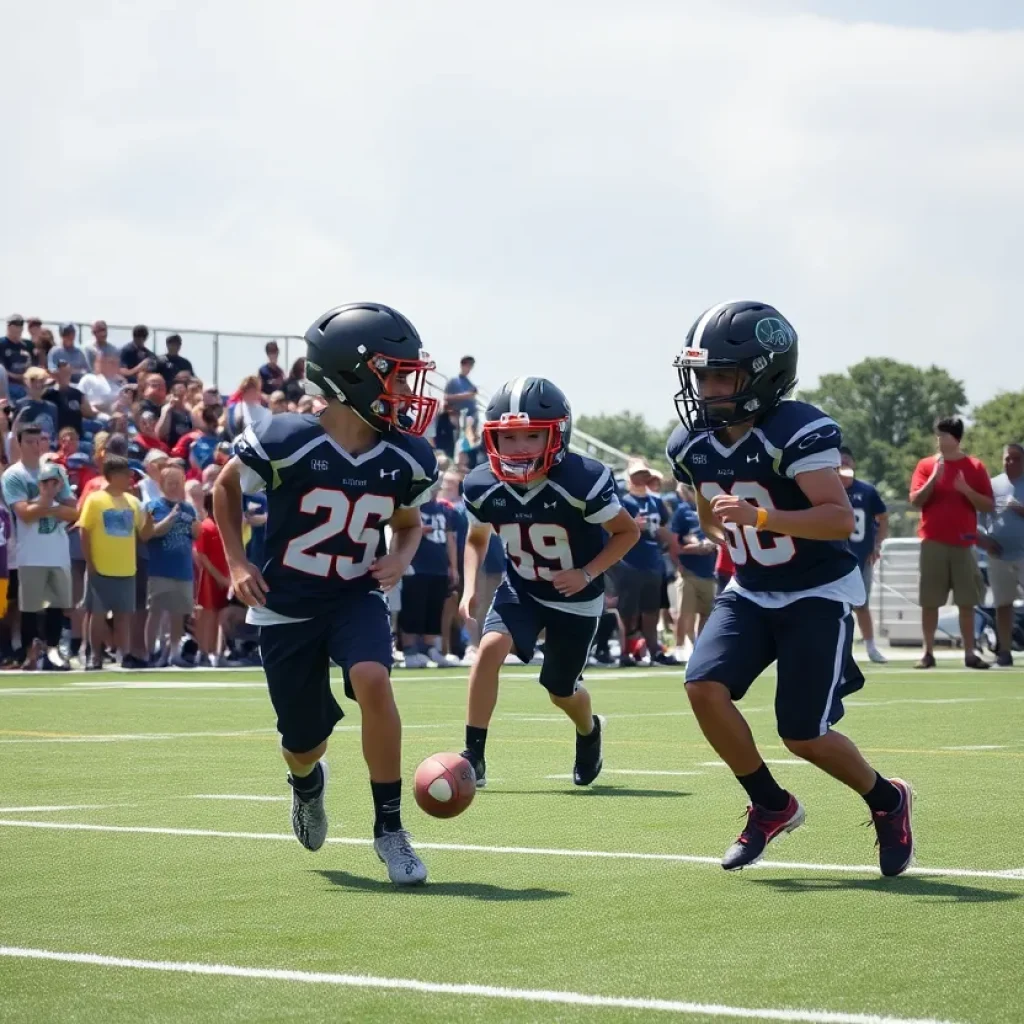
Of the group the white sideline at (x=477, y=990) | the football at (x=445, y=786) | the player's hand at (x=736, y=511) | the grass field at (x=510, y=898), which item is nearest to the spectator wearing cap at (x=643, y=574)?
the grass field at (x=510, y=898)

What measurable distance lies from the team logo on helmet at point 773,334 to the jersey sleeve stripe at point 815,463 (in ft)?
1.34

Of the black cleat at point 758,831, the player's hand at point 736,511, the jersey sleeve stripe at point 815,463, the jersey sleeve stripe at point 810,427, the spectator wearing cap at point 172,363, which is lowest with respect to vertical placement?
the black cleat at point 758,831

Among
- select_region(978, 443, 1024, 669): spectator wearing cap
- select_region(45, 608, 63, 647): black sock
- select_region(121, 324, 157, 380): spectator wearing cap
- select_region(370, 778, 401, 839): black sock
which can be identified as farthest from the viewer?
select_region(121, 324, 157, 380): spectator wearing cap

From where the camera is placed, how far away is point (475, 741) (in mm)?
8570

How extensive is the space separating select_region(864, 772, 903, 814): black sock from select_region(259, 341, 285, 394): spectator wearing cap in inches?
756

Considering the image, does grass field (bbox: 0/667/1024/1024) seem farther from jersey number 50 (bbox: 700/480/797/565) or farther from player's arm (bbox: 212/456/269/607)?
jersey number 50 (bbox: 700/480/797/565)

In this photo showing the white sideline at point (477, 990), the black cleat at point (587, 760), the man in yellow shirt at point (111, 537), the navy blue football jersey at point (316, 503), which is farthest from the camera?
the man in yellow shirt at point (111, 537)

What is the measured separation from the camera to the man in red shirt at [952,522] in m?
17.3

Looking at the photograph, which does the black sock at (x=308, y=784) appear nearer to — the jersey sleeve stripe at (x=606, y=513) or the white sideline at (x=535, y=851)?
the white sideline at (x=535, y=851)

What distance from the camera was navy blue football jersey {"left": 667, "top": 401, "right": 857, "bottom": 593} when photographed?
242 inches

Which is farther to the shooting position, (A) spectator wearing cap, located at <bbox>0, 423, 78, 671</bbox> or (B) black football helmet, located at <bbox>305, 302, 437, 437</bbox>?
(A) spectator wearing cap, located at <bbox>0, 423, 78, 671</bbox>

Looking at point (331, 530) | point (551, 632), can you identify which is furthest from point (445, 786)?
point (551, 632)

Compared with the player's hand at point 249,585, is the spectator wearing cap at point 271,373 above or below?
above

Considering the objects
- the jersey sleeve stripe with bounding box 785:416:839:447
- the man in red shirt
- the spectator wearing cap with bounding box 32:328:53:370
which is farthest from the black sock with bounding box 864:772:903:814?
the spectator wearing cap with bounding box 32:328:53:370
